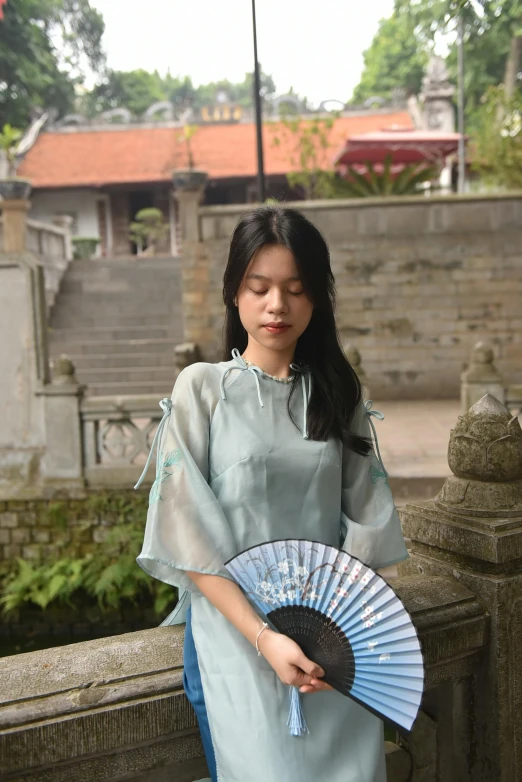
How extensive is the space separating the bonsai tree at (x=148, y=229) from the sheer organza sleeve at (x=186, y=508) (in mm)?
17312

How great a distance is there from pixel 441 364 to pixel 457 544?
901cm

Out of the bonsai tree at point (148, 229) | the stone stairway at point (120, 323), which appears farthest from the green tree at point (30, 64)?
the stone stairway at point (120, 323)

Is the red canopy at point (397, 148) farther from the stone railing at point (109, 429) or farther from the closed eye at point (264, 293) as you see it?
the closed eye at point (264, 293)

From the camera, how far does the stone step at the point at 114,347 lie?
11430mm

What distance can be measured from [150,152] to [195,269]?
11162 millimetres

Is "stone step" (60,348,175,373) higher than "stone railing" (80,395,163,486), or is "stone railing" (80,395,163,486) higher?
"stone step" (60,348,175,373)

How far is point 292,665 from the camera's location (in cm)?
118

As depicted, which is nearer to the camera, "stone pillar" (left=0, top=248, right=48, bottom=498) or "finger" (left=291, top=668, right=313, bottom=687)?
"finger" (left=291, top=668, right=313, bottom=687)

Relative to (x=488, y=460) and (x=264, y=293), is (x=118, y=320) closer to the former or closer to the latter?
(x=488, y=460)

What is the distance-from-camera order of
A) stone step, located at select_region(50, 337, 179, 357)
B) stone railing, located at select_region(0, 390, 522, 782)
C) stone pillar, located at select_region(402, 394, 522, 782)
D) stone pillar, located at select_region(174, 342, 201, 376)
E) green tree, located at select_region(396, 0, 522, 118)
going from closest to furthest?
stone railing, located at select_region(0, 390, 522, 782) → stone pillar, located at select_region(402, 394, 522, 782) → stone pillar, located at select_region(174, 342, 201, 376) → stone step, located at select_region(50, 337, 179, 357) → green tree, located at select_region(396, 0, 522, 118)

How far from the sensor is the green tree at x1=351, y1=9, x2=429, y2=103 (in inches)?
989

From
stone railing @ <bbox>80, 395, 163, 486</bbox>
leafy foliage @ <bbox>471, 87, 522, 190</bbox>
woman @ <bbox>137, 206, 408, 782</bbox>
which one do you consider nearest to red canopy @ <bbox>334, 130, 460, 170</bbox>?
leafy foliage @ <bbox>471, 87, 522, 190</bbox>

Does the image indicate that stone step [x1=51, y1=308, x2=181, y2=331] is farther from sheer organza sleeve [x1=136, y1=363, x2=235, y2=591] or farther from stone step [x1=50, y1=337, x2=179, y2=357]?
sheer organza sleeve [x1=136, y1=363, x2=235, y2=591]

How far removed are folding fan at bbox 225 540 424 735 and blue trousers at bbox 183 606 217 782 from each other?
289 mm
